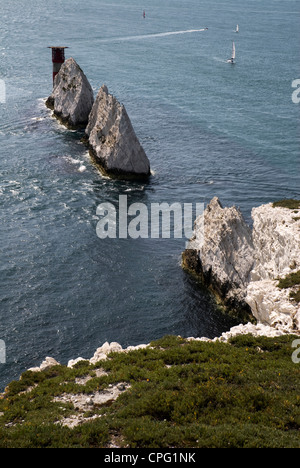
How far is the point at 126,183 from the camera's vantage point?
78938 mm

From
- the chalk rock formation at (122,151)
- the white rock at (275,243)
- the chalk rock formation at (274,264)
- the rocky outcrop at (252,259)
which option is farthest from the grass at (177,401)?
the chalk rock formation at (122,151)

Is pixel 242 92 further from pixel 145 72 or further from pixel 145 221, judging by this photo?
pixel 145 221

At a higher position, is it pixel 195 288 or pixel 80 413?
pixel 80 413

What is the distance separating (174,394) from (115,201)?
5019cm

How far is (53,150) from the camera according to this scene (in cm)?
8919

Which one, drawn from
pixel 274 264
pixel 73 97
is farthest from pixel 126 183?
pixel 274 264

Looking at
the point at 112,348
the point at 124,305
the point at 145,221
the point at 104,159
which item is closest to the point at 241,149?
the point at 104,159

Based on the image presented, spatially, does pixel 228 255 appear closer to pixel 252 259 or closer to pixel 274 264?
pixel 252 259

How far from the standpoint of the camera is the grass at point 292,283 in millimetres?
38219

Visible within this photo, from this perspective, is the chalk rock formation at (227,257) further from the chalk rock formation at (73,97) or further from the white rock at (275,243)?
the chalk rock formation at (73,97)

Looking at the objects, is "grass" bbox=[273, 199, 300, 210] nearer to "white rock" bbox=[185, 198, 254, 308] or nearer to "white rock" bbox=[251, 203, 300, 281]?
"white rock" bbox=[251, 203, 300, 281]
